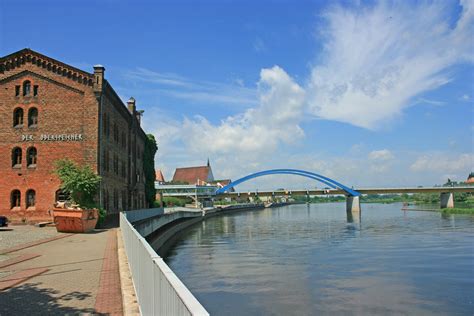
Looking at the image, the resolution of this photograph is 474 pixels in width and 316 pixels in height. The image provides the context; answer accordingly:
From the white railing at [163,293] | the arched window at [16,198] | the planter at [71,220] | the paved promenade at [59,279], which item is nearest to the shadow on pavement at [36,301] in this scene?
the paved promenade at [59,279]

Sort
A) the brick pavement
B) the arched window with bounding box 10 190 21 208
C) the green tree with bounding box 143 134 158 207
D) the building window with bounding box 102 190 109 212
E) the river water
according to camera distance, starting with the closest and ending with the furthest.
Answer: the brick pavement → the river water → the arched window with bounding box 10 190 21 208 → the building window with bounding box 102 190 109 212 → the green tree with bounding box 143 134 158 207

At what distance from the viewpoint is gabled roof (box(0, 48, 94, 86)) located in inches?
1296

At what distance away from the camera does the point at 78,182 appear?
27.3 metres

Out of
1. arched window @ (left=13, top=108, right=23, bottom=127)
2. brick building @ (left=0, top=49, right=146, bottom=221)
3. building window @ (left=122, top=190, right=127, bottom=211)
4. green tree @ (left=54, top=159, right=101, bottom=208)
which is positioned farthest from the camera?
building window @ (left=122, top=190, right=127, bottom=211)

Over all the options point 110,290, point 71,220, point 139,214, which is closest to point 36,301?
point 110,290

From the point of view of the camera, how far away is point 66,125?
3253 centimetres

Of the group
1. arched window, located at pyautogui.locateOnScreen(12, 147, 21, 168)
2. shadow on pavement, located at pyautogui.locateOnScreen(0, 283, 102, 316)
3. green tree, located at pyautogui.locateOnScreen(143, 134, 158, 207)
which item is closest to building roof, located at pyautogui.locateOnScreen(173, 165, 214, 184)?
green tree, located at pyautogui.locateOnScreen(143, 134, 158, 207)

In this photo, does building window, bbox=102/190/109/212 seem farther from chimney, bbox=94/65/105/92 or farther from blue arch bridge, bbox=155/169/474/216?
blue arch bridge, bbox=155/169/474/216

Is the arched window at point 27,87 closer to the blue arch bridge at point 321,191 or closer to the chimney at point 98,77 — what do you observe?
→ the chimney at point 98,77

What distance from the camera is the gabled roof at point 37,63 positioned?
108ft

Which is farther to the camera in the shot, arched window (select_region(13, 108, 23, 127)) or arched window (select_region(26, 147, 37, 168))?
arched window (select_region(13, 108, 23, 127))

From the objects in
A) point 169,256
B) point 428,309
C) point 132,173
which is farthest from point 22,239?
point 132,173

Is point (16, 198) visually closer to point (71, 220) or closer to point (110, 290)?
point (71, 220)

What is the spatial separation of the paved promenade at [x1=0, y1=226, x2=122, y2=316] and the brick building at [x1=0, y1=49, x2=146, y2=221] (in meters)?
14.5
